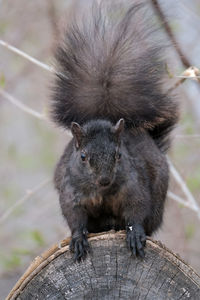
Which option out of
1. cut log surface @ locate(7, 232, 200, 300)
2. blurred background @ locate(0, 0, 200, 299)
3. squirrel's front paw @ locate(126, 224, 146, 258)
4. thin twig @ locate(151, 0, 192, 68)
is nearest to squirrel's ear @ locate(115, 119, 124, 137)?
squirrel's front paw @ locate(126, 224, 146, 258)

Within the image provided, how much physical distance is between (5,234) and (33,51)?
88.3 inches

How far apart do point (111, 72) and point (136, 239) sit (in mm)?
1153

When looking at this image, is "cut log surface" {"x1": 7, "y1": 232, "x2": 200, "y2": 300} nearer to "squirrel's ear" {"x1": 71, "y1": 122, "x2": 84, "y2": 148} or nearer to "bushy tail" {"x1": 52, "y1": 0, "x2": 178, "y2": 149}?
"squirrel's ear" {"x1": 71, "y1": 122, "x2": 84, "y2": 148}

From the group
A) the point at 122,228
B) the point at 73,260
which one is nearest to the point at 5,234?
the point at 122,228

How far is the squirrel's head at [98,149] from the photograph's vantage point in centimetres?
303

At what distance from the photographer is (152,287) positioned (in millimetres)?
2721

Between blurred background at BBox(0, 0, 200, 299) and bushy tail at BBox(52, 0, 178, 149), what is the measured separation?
0.90 metres

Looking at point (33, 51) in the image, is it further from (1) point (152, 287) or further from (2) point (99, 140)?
(1) point (152, 287)

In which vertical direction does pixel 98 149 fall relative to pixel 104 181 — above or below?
above

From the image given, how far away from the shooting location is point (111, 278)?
2.73 metres

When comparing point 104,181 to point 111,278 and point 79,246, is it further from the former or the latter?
point 111,278

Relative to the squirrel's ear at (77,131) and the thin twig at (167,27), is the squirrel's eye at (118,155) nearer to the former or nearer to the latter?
the squirrel's ear at (77,131)

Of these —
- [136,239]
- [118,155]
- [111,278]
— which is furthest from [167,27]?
[111,278]

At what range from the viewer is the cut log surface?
272 cm
